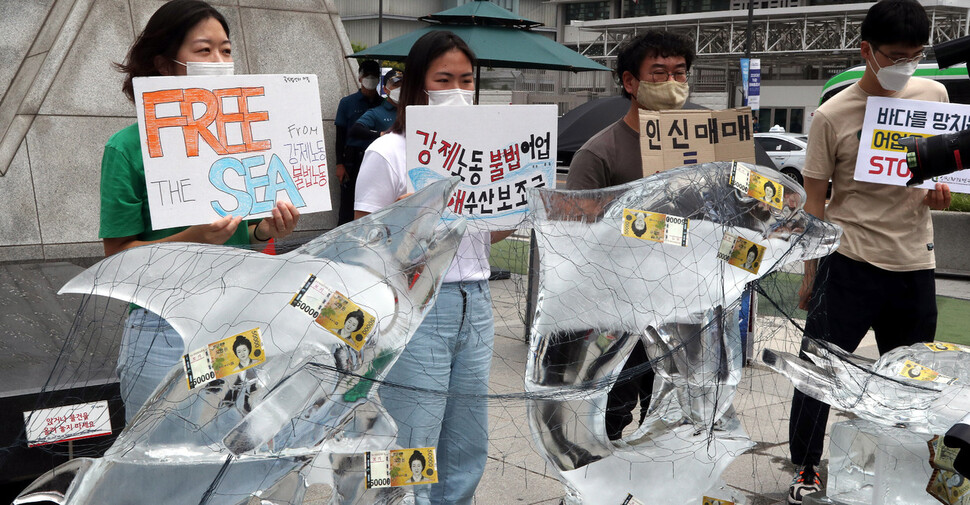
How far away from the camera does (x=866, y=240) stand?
3316 millimetres

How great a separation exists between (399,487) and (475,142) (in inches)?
37.8

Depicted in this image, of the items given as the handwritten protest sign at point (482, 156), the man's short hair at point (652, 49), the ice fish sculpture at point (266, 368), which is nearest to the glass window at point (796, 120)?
the man's short hair at point (652, 49)

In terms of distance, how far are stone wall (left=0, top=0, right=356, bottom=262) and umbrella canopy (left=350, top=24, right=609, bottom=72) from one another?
88.7 inches

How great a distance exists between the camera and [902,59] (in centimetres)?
320

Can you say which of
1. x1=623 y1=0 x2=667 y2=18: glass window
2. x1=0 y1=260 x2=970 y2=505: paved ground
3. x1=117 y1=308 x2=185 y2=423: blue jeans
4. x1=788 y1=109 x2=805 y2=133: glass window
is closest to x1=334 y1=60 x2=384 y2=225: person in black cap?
x1=0 y1=260 x2=970 y2=505: paved ground

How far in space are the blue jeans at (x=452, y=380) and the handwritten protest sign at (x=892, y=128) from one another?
66.2 inches

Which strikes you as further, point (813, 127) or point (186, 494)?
point (813, 127)

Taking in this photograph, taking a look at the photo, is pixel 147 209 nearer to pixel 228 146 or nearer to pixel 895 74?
pixel 228 146

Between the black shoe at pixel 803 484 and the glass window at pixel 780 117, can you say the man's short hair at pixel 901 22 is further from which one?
the glass window at pixel 780 117

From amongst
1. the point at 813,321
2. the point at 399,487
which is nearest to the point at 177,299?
the point at 399,487

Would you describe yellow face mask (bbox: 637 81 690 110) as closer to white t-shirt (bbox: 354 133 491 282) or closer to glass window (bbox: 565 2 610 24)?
white t-shirt (bbox: 354 133 491 282)

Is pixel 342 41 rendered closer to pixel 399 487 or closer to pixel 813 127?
pixel 813 127

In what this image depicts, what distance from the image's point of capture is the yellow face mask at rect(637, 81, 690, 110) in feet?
9.77

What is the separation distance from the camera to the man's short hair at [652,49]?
3.02 meters
